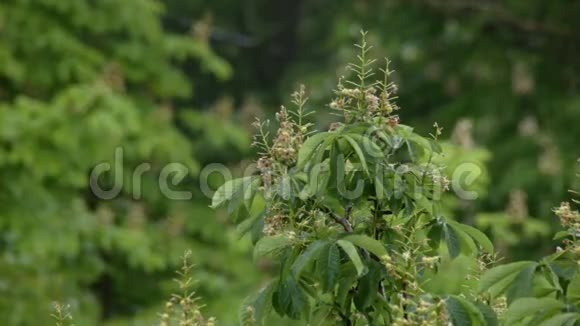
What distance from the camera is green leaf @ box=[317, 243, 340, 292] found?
85.0 inches

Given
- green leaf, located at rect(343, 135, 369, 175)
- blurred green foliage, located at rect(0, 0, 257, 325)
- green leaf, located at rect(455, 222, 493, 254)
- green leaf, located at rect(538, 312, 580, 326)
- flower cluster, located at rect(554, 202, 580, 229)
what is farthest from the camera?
blurred green foliage, located at rect(0, 0, 257, 325)

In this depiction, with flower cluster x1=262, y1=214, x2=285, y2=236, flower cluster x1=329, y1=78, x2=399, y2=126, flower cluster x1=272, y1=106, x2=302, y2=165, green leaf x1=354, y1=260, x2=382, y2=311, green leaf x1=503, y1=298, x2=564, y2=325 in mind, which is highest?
flower cluster x1=329, y1=78, x2=399, y2=126

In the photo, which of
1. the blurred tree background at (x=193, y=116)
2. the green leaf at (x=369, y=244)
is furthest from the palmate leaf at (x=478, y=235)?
the blurred tree background at (x=193, y=116)

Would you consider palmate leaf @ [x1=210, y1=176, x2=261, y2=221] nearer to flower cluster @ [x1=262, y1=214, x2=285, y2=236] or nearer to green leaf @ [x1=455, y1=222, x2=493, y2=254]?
flower cluster @ [x1=262, y1=214, x2=285, y2=236]

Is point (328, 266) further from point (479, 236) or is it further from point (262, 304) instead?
point (479, 236)

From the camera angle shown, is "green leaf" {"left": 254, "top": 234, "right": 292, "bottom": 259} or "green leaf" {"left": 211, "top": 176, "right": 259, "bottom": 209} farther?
"green leaf" {"left": 211, "top": 176, "right": 259, "bottom": 209}

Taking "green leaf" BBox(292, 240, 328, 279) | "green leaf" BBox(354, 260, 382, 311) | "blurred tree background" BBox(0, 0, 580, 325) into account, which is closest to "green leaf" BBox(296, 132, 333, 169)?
"green leaf" BBox(292, 240, 328, 279)

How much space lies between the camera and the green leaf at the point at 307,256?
2137 millimetres

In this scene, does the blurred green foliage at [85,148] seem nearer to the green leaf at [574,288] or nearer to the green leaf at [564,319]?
the green leaf at [574,288]

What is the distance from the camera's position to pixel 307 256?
2.15m

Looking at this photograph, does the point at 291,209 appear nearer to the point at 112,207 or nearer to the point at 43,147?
the point at 43,147

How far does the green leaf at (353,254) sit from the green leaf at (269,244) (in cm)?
15

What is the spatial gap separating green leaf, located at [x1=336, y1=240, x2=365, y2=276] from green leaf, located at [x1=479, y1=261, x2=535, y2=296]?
247 millimetres

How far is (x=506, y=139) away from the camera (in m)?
10.3
